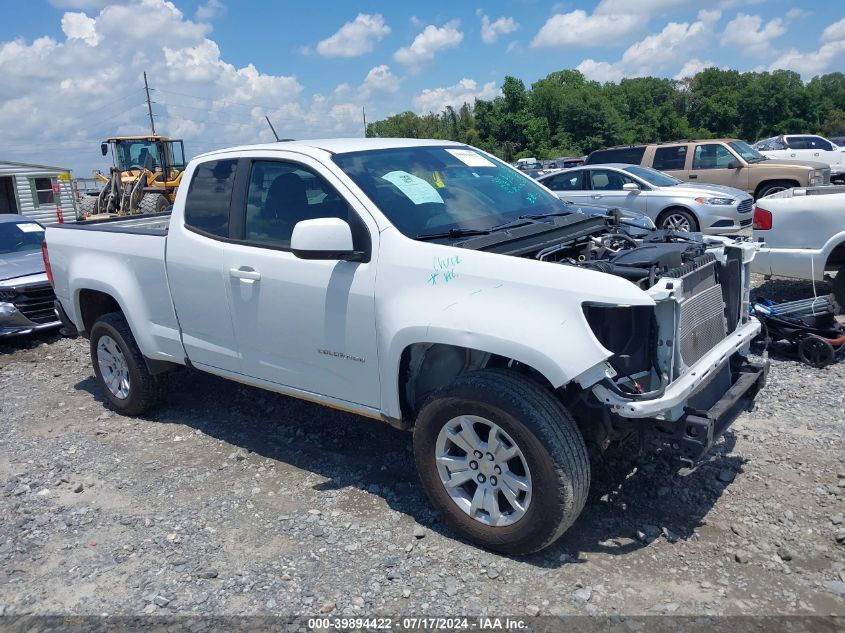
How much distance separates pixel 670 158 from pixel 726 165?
1178 millimetres

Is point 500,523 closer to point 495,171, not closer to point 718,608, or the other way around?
point 718,608

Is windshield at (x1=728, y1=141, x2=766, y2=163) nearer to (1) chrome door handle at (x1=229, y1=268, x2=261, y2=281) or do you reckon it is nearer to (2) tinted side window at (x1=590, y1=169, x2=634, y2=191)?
(2) tinted side window at (x1=590, y1=169, x2=634, y2=191)

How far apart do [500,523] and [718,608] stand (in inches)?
39.9

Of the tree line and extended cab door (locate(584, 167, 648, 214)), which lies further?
the tree line

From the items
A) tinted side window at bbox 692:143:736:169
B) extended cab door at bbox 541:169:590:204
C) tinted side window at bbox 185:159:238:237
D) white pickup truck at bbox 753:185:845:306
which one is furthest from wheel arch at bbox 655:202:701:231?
tinted side window at bbox 185:159:238:237

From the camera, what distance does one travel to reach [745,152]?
52.4 ft

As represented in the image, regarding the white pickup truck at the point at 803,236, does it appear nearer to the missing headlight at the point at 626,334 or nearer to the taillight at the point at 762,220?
the taillight at the point at 762,220

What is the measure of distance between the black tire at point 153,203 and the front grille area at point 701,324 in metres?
17.2

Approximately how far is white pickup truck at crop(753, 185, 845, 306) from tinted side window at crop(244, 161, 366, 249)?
15.0 ft

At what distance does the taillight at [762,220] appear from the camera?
7.04 m

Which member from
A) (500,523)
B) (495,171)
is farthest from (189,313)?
(500,523)

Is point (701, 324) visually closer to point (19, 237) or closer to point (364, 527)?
point (364, 527)

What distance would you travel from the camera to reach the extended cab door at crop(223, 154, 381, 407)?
3854mm

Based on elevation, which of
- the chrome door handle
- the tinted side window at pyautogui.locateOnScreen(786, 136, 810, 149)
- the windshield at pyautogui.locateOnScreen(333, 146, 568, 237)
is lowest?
the chrome door handle
